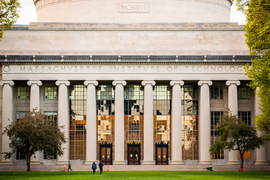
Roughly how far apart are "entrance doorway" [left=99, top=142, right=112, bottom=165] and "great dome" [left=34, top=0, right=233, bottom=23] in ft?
65.8

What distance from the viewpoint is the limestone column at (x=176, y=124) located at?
64.8 meters

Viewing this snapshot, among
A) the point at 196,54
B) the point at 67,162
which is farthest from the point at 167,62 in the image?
the point at 67,162

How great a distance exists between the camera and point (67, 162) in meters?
64.6

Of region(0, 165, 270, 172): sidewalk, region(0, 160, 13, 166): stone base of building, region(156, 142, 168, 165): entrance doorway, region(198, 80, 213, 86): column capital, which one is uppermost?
region(198, 80, 213, 86): column capital

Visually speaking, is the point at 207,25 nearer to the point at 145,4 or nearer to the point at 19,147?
the point at 145,4

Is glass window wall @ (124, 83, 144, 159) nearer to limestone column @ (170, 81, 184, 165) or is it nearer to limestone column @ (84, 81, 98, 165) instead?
limestone column @ (170, 81, 184, 165)

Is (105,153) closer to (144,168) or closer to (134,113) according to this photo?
(134,113)

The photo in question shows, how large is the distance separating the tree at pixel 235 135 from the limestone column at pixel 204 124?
442 centimetres

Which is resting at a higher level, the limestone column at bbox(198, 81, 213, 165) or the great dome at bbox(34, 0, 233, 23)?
the great dome at bbox(34, 0, 233, 23)

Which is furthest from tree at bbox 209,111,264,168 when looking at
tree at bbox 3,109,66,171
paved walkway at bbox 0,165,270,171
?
tree at bbox 3,109,66,171

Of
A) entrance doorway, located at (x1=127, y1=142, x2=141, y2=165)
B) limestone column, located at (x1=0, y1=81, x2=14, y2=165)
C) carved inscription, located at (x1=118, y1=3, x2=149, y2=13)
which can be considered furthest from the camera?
carved inscription, located at (x1=118, y1=3, x2=149, y2=13)

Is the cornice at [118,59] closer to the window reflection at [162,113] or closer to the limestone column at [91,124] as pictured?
the limestone column at [91,124]

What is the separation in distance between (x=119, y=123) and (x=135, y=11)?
19.5 m

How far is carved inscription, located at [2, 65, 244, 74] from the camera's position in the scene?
6531 centimetres
